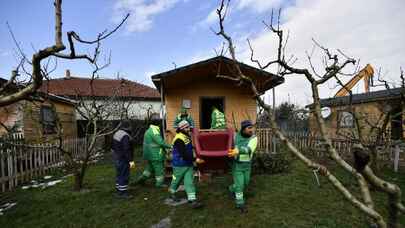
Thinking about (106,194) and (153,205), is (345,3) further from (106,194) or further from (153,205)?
(106,194)

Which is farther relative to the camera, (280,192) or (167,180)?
(167,180)

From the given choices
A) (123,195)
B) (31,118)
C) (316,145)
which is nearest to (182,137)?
(123,195)

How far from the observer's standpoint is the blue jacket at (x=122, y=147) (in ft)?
18.1

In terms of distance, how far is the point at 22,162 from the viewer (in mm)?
7250

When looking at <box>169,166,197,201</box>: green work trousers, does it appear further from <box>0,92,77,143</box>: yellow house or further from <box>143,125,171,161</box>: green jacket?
Result: <box>0,92,77,143</box>: yellow house

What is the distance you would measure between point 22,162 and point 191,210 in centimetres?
592

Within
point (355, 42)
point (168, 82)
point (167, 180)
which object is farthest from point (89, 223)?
point (355, 42)

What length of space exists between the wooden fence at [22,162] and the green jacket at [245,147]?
4.64m

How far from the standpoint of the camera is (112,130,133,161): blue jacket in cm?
552

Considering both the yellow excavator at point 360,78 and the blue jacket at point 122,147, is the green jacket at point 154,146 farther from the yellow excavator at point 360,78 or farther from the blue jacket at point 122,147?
the yellow excavator at point 360,78

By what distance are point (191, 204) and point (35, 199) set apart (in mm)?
3823

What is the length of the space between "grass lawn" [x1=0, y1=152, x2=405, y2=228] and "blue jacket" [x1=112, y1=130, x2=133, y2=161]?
3.24 feet

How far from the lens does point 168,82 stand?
8906 millimetres

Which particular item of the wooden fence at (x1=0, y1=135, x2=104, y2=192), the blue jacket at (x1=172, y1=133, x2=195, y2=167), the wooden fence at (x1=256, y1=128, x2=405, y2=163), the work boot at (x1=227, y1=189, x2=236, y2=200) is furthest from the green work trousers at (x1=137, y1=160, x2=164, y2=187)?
the wooden fence at (x1=256, y1=128, x2=405, y2=163)
